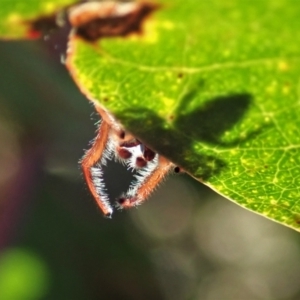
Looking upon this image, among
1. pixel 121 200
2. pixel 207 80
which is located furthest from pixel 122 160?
pixel 207 80

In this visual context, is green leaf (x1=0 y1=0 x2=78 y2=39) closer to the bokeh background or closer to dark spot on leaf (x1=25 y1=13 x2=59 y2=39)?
dark spot on leaf (x1=25 y1=13 x2=59 y2=39)

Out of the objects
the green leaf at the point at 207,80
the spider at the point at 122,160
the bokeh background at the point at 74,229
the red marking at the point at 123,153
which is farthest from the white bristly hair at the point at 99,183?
the bokeh background at the point at 74,229

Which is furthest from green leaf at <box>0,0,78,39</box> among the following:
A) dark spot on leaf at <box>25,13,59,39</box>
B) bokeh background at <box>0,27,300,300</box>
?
bokeh background at <box>0,27,300,300</box>

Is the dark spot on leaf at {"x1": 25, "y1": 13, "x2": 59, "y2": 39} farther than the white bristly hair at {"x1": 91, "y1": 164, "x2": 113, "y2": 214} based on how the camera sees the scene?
No

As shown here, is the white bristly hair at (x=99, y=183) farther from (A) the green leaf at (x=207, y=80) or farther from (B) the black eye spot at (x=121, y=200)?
(A) the green leaf at (x=207, y=80)

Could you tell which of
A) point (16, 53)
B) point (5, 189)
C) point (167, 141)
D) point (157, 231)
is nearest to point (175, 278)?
point (157, 231)

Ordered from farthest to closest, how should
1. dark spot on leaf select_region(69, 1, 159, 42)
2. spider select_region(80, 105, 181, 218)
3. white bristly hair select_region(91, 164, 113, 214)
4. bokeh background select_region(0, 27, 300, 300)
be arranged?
bokeh background select_region(0, 27, 300, 300) → white bristly hair select_region(91, 164, 113, 214) → spider select_region(80, 105, 181, 218) → dark spot on leaf select_region(69, 1, 159, 42)
